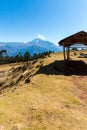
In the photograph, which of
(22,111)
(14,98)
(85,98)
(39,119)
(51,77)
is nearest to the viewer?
(39,119)

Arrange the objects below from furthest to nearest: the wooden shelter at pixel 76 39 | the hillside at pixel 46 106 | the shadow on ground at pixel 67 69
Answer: the wooden shelter at pixel 76 39
the shadow on ground at pixel 67 69
the hillside at pixel 46 106

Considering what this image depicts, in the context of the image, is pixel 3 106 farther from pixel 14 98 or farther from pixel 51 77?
pixel 51 77

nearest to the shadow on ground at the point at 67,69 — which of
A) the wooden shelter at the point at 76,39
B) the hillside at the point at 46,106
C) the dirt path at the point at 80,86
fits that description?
the dirt path at the point at 80,86

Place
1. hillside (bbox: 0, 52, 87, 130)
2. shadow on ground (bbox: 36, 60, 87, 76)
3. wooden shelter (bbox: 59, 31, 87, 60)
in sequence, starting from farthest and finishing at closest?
wooden shelter (bbox: 59, 31, 87, 60) < shadow on ground (bbox: 36, 60, 87, 76) < hillside (bbox: 0, 52, 87, 130)

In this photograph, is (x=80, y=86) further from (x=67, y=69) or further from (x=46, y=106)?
(x=67, y=69)

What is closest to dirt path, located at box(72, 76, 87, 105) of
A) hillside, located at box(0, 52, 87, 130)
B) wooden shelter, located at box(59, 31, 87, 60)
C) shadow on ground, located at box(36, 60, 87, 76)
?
hillside, located at box(0, 52, 87, 130)

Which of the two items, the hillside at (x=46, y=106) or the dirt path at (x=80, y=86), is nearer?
the hillside at (x=46, y=106)

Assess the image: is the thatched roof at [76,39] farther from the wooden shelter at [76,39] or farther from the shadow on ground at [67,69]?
the shadow on ground at [67,69]

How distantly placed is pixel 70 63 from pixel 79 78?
347 inches

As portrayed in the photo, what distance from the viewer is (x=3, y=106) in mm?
14945

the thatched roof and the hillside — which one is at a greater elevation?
the thatched roof

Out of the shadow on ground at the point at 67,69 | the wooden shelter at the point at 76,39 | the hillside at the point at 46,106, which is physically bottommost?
the hillside at the point at 46,106

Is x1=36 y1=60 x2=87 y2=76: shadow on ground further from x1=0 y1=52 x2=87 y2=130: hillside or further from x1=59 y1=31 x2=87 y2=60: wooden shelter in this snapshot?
x1=59 y1=31 x2=87 y2=60: wooden shelter

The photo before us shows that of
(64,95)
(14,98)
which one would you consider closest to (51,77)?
(64,95)
